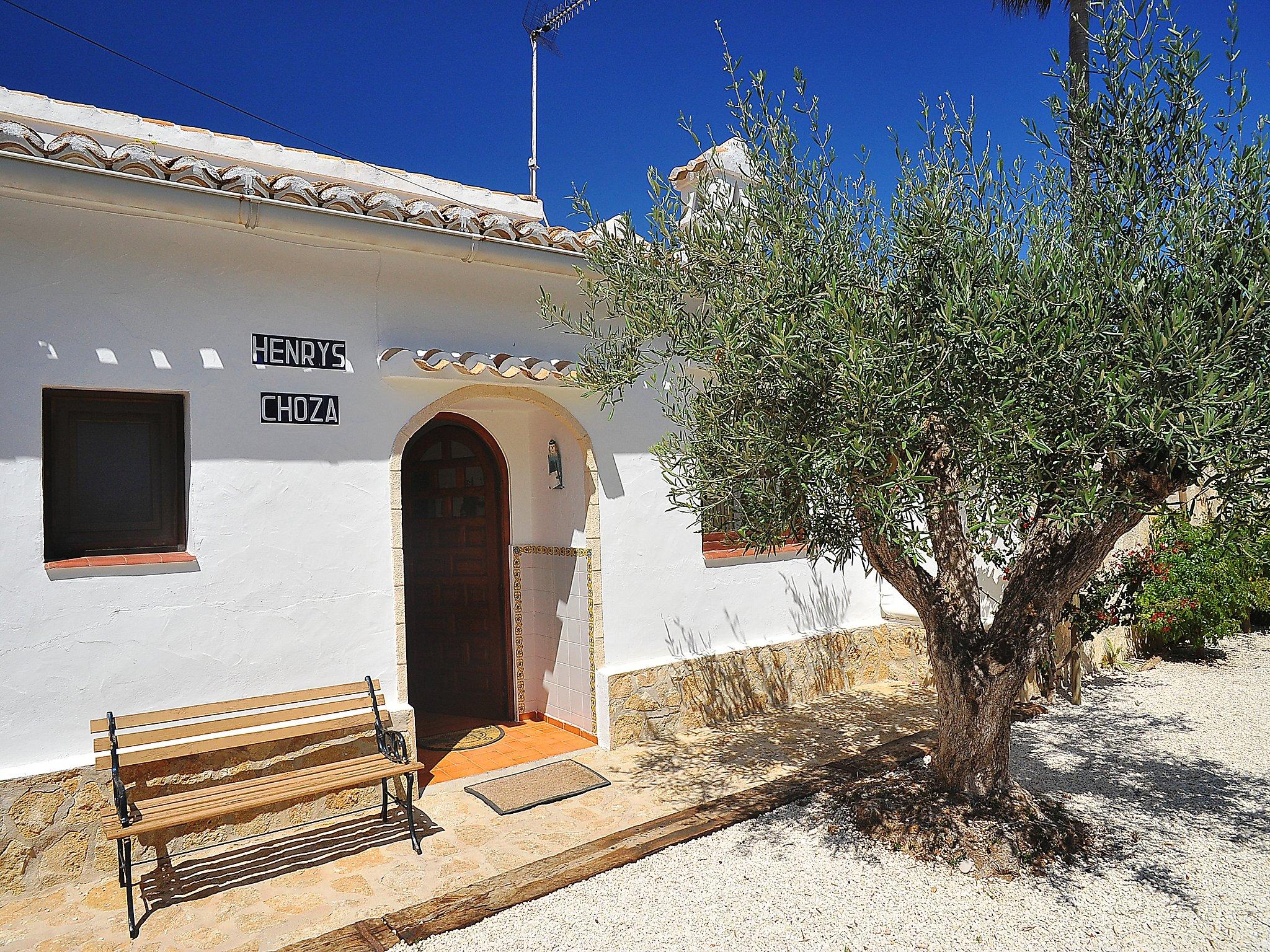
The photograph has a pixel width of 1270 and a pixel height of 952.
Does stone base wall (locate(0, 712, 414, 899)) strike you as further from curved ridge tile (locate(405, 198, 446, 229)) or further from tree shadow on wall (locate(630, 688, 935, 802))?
curved ridge tile (locate(405, 198, 446, 229))

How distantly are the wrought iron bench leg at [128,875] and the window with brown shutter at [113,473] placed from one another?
179 centimetres

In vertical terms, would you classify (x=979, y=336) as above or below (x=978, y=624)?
above

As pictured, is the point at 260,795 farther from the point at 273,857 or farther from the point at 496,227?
the point at 496,227

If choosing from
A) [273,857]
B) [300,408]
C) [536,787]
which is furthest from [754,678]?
[300,408]

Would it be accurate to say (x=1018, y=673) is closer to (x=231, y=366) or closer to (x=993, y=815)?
(x=993, y=815)

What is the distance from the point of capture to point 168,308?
18.4ft

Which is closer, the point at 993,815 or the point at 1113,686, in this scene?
the point at 993,815

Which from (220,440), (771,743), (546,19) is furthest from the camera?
(546,19)

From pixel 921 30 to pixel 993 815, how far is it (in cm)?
818

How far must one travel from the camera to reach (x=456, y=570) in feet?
29.0

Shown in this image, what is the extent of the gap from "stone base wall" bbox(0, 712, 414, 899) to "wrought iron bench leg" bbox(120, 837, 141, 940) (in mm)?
264

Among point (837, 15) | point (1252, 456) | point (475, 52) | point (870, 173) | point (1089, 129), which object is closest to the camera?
point (1252, 456)

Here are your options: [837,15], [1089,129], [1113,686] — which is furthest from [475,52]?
[1113,686]

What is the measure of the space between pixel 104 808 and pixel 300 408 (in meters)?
2.78
